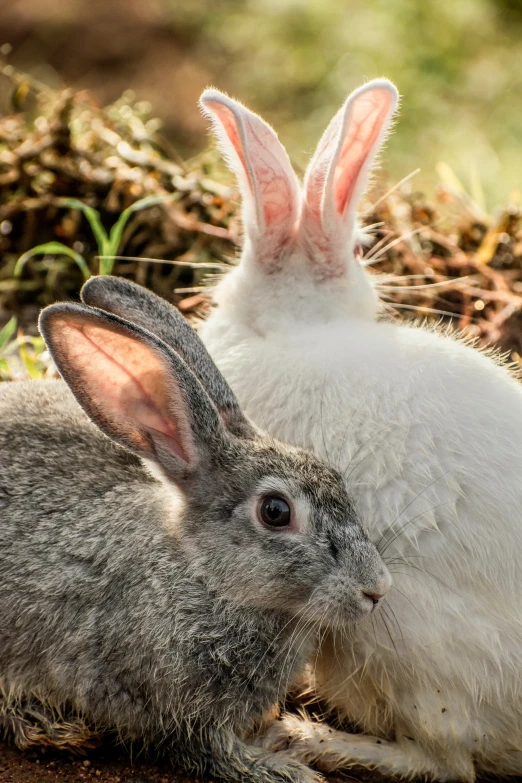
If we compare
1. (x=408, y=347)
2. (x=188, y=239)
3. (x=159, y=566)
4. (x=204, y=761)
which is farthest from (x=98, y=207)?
(x=204, y=761)

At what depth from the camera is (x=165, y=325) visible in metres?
3.50

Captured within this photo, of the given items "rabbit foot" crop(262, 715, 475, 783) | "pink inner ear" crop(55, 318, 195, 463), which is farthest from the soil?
"pink inner ear" crop(55, 318, 195, 463)

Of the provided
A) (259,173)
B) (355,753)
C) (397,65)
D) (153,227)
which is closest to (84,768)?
(355,753)

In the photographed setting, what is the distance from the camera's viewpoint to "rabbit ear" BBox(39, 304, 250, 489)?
127 inches

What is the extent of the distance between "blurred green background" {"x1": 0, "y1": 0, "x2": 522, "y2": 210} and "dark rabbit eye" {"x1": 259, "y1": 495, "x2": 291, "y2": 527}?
543cm

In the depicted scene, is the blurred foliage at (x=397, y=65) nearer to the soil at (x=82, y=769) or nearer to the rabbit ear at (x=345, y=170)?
the rabbit ear at (x=345, y=170)

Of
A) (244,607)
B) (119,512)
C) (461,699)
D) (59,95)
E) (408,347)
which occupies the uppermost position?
(59,95)

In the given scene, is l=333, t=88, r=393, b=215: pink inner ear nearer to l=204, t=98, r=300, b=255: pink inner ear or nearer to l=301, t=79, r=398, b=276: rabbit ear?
l=301, t=79, r=398, b=276: rabbit ear

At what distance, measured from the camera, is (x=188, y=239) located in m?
5.57

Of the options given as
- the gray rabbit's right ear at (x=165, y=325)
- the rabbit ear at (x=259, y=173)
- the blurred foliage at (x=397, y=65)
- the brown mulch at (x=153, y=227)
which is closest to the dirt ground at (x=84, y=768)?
the gray rabbit's right ear at (x=165, y=325)

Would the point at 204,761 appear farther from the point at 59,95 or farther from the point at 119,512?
the point at 59,95

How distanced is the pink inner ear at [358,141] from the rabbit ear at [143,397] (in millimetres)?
1167

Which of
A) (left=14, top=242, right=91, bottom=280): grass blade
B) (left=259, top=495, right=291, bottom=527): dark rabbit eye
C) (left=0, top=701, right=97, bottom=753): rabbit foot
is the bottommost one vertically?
(left=0, top=701, right=97, bottom=753): rabbit foot

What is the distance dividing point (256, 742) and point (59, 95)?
3.69 m
